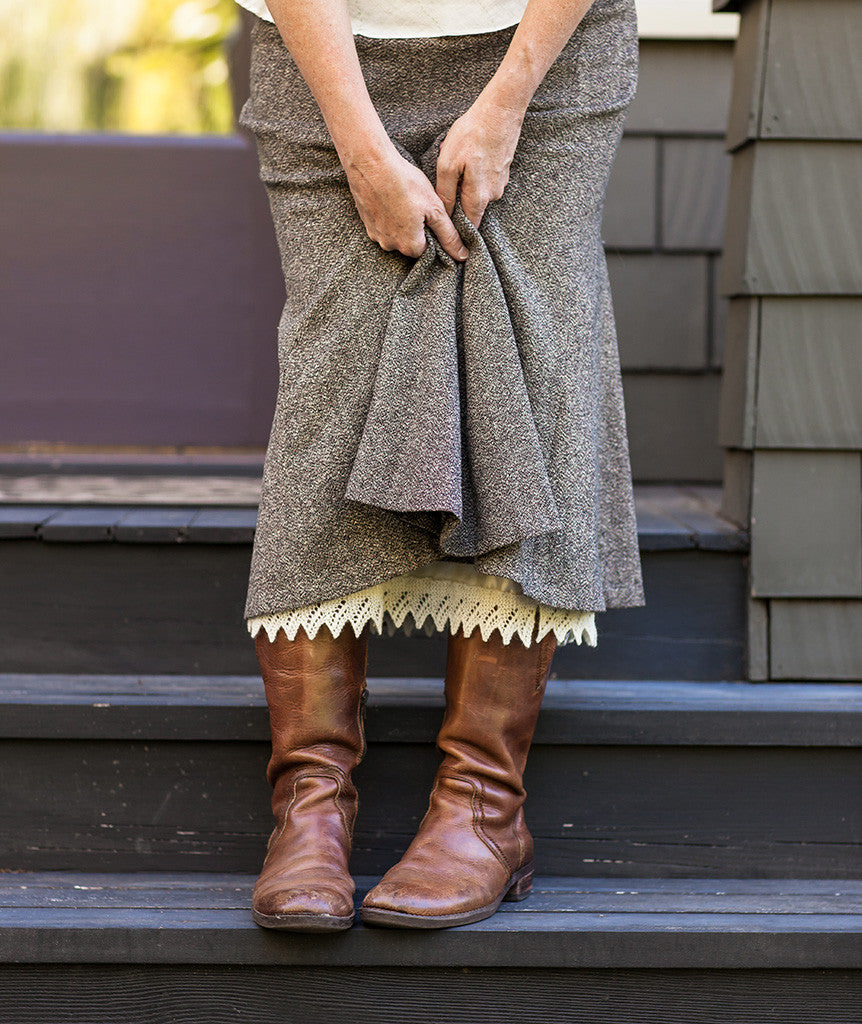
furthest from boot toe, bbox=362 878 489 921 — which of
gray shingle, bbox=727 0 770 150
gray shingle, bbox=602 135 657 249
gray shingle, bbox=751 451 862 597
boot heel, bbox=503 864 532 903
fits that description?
gray shingle, bbox=602 135 657 249

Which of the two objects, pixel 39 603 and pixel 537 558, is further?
pixel 39 603

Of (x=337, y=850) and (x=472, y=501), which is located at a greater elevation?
(x=472, y=501)

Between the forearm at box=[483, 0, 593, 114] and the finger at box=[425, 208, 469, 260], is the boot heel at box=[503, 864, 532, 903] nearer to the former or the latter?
the finger at box=[425, 208, 469, 260]

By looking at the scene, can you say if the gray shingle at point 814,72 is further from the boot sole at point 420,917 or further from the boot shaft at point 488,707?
the boot sole at point 420,917

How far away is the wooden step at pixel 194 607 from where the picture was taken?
1.49 metres

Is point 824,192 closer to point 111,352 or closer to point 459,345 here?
point 459,345

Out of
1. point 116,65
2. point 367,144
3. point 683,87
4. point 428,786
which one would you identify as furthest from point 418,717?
point 116,65

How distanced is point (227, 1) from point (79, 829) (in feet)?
5.18

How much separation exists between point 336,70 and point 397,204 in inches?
5.8

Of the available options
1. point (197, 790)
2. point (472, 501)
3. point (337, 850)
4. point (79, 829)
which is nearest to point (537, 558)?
point (472, 501)

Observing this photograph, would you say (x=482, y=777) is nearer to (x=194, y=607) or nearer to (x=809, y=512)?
(x=194, y=607)

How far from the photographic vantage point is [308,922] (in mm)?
1059

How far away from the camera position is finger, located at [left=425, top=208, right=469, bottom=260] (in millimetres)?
1104

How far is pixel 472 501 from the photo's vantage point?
3.67 feet
